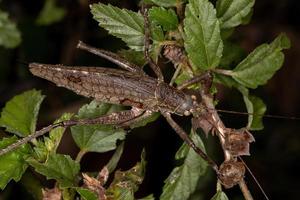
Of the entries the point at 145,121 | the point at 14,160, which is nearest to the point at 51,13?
the point at 145,121

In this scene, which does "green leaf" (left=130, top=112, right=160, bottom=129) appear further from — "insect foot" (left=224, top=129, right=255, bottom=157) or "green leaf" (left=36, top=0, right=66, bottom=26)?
"green leaf" (left=36, top=0, right=66, bottom=26)

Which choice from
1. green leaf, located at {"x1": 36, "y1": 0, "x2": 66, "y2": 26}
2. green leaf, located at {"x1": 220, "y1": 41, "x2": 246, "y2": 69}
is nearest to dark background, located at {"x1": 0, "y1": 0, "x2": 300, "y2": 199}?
green leaf, located at {"x1": 36, "y1": 0, "x2": 66, "y2": 26}

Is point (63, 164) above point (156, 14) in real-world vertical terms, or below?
below

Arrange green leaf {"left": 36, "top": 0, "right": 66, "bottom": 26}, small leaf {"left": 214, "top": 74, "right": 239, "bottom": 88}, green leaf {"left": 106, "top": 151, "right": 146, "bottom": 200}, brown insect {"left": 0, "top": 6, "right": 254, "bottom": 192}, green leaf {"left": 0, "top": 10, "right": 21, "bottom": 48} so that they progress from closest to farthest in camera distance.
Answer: green leaf {"left": 106, "top": 151, "right": 146, "bottom": 200}, small leaf {"left": 214, "top": 74, "right": 239, "bottom": 88}, brown insect {"left": 0, "top": 6, "right": 254, "bottom": 192}, green leaf {"left": 0, "top": 10, "right": 21, "bottom": 48}, green leaf {"left": 36, "top": 0, "right": 66, "bottom": 26}

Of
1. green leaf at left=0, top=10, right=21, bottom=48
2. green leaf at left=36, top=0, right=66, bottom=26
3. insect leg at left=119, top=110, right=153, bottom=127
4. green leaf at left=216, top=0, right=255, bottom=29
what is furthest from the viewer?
green leaf at left=36, top=0, right=66, bottom=26

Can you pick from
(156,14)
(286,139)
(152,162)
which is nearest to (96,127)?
(156,14)

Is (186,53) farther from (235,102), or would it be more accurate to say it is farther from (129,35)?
(235,102)
